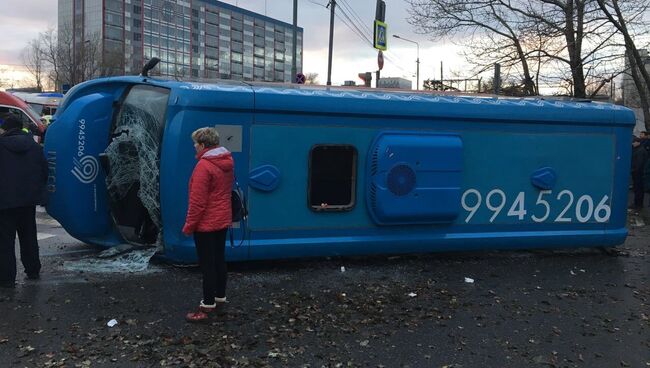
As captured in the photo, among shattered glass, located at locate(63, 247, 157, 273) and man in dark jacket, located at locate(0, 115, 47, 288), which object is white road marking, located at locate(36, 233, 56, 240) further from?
man in dark jacket, located at locate(0, 115, 47, 288)

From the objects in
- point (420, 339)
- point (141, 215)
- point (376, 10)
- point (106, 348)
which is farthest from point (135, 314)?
point (376, 10)

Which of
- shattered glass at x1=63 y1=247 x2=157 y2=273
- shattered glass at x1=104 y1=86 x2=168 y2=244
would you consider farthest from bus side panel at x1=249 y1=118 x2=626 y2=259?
shattered glass at x1=63 y1=247 x2=157 y2=273

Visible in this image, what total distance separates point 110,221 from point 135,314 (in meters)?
2.01

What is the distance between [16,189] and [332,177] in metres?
3.12

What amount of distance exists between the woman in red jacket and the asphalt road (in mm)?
307

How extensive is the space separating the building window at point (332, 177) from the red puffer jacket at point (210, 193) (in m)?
1.67

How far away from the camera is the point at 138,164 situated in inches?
236

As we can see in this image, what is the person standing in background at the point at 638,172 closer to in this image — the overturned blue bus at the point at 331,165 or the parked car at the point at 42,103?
the overturned blue bus at the point at 331,165

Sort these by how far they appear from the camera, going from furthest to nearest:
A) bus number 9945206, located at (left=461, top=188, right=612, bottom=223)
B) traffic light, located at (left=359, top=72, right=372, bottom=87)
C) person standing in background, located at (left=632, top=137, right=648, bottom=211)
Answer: person standing in background, located at (left=632, top=137, right=648, bottom=211), traffic light, located at (left=359, top=72, right=372, bottom=87), bus number 9945206, located at (left=461, top=188, right=612, bottom=223)

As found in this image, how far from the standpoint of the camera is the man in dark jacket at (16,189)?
5266 mm

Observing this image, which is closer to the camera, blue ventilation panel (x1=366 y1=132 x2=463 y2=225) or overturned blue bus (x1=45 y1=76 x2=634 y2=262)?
overturned blue bus (x1=45 y1=76 x2=634 y2=262)

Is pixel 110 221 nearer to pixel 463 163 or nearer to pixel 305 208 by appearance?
→ pixel 305 208

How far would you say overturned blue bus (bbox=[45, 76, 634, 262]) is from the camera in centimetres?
573

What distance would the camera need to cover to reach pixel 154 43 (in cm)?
9462
